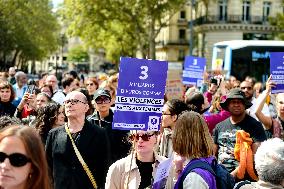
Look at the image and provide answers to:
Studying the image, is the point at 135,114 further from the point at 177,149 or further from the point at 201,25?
the point at 201,25

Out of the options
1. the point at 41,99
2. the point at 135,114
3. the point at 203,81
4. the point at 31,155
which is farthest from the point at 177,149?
the point at 203,81

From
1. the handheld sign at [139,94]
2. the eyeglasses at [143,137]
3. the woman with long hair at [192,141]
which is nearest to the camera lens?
the woman with long hair at [192,141]

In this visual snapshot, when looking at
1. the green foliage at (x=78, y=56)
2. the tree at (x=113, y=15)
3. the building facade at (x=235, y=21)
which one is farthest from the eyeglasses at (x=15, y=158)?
the green foliage at (x=78, y=56)

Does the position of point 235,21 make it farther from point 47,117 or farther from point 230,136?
point 47,117

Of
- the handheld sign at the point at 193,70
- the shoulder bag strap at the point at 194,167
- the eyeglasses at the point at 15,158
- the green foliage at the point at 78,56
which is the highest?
the green foliage at the point at 78,56

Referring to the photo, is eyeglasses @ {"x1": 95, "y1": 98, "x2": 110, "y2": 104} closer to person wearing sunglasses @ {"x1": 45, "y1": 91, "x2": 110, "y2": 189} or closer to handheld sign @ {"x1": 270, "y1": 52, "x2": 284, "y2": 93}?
person wearing sunglasses @ {"x1": 45, "y1": 91, "x2": 110, "y2": 189}

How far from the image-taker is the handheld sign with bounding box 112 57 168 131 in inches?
212

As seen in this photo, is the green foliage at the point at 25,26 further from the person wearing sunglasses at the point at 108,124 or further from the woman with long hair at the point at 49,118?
the woman with long hair at the point at 49,118

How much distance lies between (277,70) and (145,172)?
4.12 metres

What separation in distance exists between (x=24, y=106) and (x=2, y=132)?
16.9ft

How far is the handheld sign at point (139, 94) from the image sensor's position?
5.38 m

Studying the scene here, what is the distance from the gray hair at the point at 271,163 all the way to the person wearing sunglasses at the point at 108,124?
3182 millimetres

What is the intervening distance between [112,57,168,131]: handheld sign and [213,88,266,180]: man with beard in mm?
1332

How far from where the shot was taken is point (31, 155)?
3242 mm
